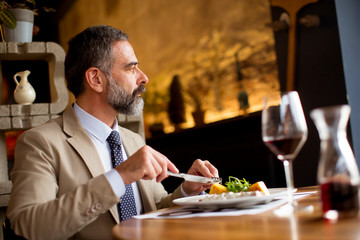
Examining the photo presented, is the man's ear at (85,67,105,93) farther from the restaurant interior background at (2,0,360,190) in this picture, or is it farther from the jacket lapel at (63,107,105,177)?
the restaurant interior background at (2,0,360,190)

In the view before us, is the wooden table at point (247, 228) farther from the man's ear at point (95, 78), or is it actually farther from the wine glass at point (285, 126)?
the man's ear at point (95, 78)

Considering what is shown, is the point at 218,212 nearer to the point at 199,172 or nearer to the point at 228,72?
the point at 199,172

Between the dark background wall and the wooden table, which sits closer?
the wooden table

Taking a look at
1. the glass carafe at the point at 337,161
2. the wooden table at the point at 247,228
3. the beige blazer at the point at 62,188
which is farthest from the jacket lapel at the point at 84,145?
the glass carafe at the point at 337,161

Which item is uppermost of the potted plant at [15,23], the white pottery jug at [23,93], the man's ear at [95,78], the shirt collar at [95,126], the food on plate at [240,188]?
the potted plant at [15,23]

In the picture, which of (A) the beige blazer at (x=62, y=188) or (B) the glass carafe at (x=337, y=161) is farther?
(A) the beige blazer at (x=62, y=188)

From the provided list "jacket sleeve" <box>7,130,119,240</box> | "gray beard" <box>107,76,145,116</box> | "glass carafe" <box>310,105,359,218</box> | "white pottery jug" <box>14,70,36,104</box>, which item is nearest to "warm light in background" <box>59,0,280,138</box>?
"white pottery jug" <box>14,70,36,104</box>

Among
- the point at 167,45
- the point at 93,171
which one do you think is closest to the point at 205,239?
the point at 93,171

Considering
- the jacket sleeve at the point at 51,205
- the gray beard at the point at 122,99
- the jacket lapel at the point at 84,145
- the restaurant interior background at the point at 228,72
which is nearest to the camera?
the jacket sleeve at the point at 51,205

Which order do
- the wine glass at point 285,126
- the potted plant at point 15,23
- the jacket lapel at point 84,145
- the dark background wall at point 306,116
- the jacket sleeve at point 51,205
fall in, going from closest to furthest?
the wine glass at point 285,126
the jacket sleeve at point 51,205
the jacket lapel at point 84,145
the potted plant at point 15,23
the dark background wall at point 306,116

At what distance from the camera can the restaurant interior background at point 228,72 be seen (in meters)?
3.13

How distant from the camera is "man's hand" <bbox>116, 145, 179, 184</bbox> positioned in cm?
127

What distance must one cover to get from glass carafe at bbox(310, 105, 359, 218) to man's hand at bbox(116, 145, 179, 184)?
56 centimetres

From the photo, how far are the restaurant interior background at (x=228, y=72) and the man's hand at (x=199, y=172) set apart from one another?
162cm
